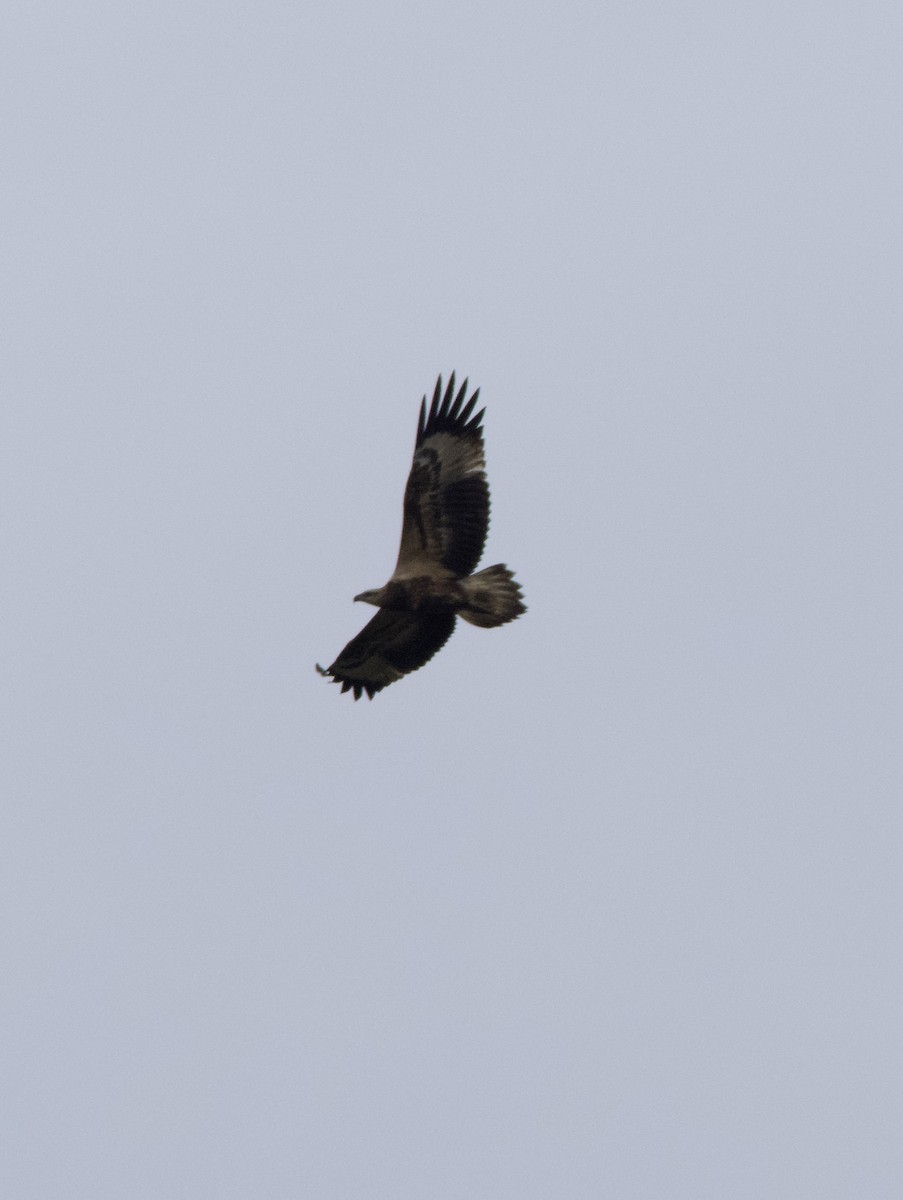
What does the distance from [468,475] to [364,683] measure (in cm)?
181

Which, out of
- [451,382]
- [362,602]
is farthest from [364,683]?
[451,382]

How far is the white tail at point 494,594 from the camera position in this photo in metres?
19.3

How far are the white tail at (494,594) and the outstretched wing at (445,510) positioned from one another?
0.11 metres

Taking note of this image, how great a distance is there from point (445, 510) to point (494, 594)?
654mm

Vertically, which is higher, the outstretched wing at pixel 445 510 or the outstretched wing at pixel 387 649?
the outstretched wing at pixel 445 510

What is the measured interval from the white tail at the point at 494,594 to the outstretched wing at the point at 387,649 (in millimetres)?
326

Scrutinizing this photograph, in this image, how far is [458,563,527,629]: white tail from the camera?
63.2ft

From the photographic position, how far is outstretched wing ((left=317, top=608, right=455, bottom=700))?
1972 centimetres

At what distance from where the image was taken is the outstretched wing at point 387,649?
64.7 feet

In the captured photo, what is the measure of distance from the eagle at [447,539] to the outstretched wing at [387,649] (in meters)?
0.04

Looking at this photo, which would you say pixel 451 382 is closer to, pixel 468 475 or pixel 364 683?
pixel 468 475

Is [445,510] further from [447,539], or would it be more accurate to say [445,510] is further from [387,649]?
[387,649]

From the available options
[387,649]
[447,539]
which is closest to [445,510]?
[447,539]

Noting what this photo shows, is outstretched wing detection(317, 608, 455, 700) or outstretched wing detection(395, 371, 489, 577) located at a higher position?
outstretched wing detection(395, 371, 489, 577)
